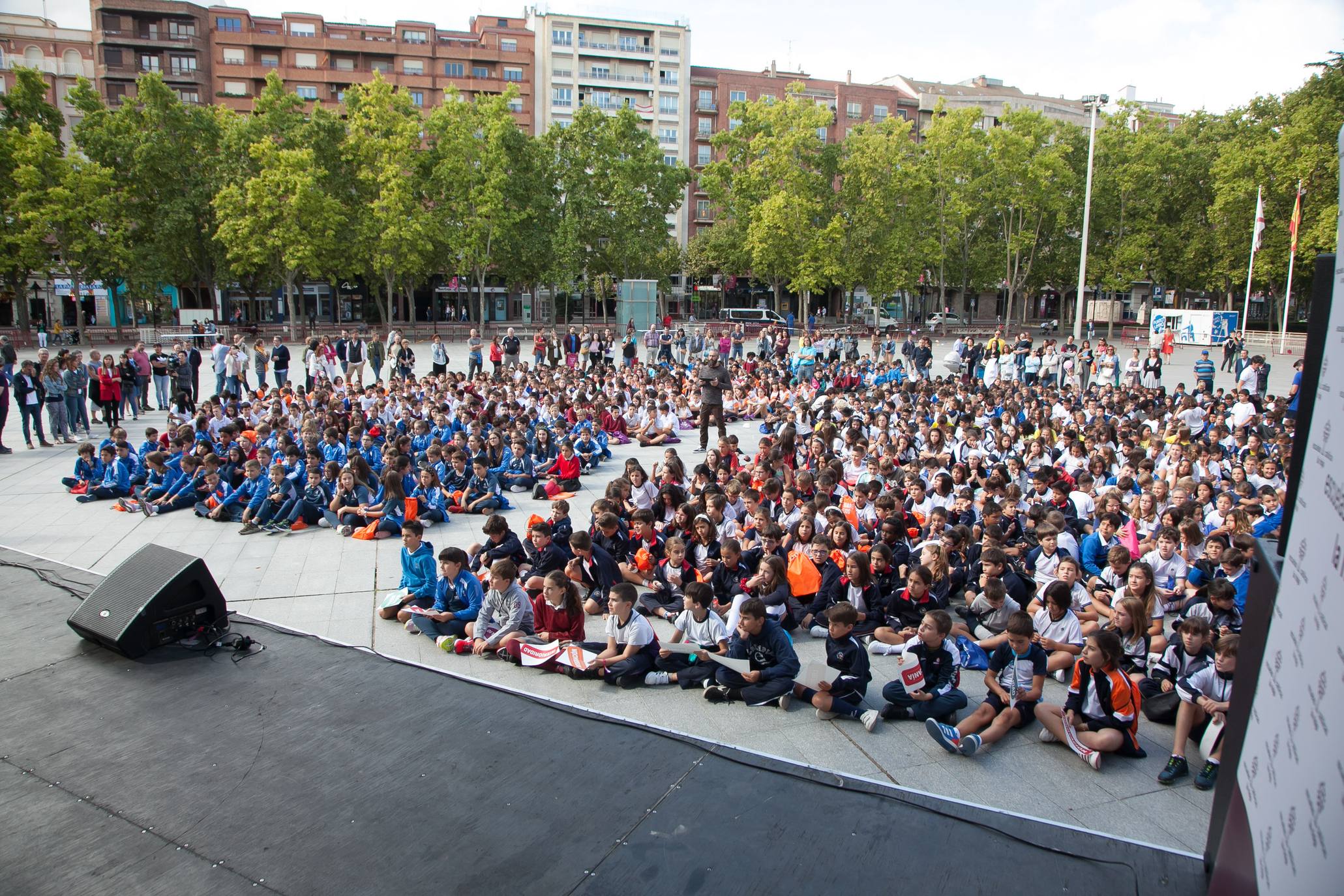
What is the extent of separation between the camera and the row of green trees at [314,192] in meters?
37.0

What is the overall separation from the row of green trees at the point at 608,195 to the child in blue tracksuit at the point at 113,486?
28.8 m

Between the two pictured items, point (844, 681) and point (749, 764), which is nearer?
point (749, 764)

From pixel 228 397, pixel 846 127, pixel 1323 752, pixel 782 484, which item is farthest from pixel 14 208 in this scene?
pixel 846 127

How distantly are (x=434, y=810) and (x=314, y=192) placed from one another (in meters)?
39.0

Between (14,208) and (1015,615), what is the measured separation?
143ft

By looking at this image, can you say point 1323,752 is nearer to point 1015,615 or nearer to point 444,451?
point 1015,615

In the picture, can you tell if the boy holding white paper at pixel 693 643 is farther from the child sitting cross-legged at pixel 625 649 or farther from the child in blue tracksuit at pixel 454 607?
the child in blue tracksuit at pixel 454 607

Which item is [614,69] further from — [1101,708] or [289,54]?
[1101,708]

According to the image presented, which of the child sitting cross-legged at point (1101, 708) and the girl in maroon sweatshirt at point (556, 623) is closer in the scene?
the child sitting cross-legged at point (1101, 708)

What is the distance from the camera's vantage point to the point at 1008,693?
19.0ft

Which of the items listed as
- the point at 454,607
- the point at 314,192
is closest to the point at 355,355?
the point at 454,607

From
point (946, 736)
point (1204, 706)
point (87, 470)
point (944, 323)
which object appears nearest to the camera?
point (1204, 706)

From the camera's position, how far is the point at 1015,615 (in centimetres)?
568

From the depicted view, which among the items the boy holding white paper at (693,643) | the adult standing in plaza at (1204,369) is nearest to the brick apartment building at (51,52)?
the adult standing in plaza at (1204,369)
